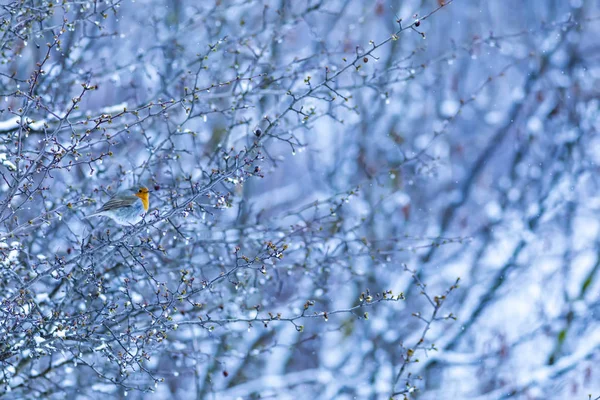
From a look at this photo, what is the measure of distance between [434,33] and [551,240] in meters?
5.80

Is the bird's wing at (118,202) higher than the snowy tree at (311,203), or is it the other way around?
the snowy tree at (311,203)

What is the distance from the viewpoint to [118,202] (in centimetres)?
556

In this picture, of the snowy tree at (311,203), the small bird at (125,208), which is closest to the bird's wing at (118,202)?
the small bird at (125,208)

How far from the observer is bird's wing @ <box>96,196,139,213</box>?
18.2ft

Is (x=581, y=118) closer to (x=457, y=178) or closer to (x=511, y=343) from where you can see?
(x=457, y=178)

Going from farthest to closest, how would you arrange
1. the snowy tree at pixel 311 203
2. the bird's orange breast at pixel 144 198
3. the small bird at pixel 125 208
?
the bird's orange breast at pixel 144 198 < the small bird at pixel 125 208 < the snowy tree at pixel 311 203

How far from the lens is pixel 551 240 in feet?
44.8

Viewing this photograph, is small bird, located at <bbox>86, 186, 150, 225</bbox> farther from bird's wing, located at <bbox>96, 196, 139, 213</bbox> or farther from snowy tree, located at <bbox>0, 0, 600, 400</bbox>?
snowy tree, located at <bbox>0, 0, 600, 400</bbox>

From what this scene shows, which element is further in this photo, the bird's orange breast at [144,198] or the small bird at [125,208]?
the bird's orange breast at [144,198]

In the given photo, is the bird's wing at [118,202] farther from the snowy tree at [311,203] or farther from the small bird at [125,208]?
the snowy tree at [311,203]

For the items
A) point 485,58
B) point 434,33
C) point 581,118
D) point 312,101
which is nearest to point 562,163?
point 581,118

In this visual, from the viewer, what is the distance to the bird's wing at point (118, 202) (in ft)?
18.2

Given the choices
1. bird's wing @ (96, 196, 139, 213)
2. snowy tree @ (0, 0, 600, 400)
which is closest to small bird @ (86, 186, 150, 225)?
bird's wing @ (96, 196, 139, 213)

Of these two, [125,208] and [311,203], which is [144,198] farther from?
[311,203]
